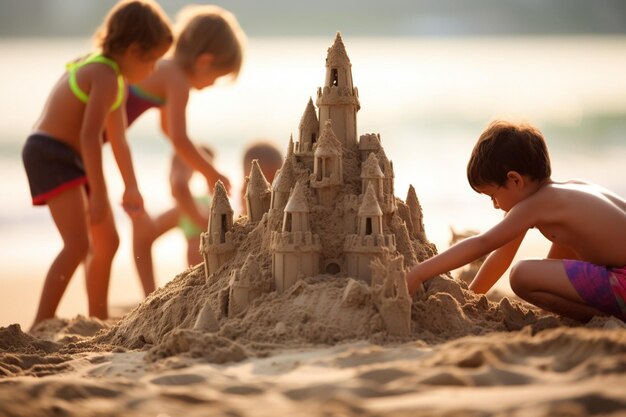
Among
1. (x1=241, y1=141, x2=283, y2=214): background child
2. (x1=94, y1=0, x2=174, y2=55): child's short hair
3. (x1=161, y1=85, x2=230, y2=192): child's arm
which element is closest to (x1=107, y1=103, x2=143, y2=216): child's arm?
(x1=94, y1=0, x2=174, y2=55): child's short hair

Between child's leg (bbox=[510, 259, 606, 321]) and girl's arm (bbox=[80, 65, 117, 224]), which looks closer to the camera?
child's leg (bbox=[510, 259, 606, 321])

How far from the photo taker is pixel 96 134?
23.2 feet

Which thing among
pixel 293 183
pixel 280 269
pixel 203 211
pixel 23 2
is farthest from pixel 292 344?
pixel 23 2

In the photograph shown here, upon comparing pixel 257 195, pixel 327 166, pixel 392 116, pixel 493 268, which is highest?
pixel 392 116

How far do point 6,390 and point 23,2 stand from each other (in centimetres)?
3441

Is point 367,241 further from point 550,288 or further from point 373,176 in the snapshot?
point 550,288

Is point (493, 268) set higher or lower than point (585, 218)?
lower

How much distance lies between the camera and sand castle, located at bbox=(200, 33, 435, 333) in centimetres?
484

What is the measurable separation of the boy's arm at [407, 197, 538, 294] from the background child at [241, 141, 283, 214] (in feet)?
14.0

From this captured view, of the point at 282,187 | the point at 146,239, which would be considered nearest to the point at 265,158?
the point at 146,239

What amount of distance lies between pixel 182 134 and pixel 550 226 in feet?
13.9

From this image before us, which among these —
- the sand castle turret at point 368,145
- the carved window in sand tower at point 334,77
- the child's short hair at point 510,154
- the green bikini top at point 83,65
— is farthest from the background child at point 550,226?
the green bikini top at point 83,65

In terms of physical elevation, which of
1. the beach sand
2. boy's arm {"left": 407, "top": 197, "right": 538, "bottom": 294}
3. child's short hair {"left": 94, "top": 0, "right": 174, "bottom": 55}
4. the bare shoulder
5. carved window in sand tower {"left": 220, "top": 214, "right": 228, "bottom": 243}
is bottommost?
the beach sand

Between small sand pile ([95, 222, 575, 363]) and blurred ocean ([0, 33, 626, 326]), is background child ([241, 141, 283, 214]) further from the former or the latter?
small sand pile ([95, 222, 575, 363])
